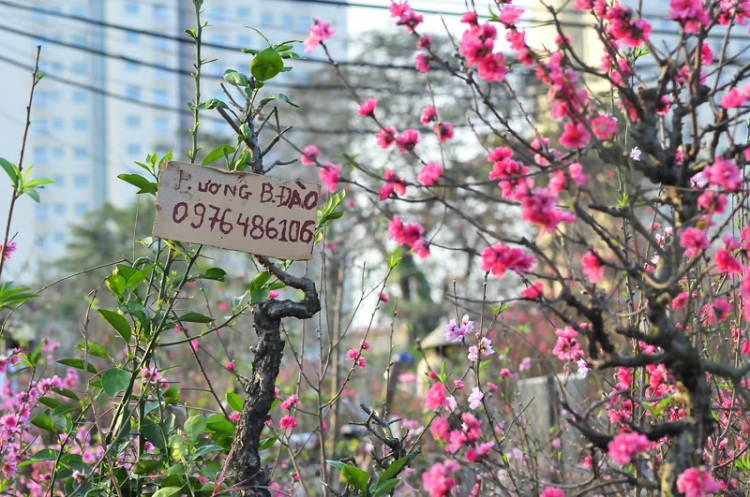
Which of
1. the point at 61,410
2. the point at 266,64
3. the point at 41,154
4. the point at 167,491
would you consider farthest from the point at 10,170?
the point at 41,154

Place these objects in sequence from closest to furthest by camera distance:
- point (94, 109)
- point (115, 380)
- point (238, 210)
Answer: point (115, 380) < point (238, 210) < point (94, 109)

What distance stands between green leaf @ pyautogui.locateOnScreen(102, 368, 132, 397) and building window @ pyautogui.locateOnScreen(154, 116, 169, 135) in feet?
210

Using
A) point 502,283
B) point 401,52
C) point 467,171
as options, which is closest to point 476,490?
point 502,283

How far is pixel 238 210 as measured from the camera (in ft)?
7.65

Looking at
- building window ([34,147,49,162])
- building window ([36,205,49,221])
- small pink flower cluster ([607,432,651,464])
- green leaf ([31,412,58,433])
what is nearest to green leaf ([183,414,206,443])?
green leaf ([31,412,58,433])

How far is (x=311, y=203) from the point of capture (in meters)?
2.38

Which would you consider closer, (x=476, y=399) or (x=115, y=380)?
(x=115, y=380)

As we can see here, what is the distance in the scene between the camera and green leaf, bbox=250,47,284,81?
7.83ft

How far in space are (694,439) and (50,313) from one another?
42.5 feet

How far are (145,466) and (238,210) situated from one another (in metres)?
0.83

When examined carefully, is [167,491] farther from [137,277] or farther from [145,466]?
[137,277]

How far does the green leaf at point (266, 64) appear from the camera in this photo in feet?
7.83

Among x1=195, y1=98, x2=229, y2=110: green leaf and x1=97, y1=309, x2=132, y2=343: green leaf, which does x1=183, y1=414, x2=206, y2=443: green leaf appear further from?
x1=195, y1=98, x2=229, y2=110: green leaf

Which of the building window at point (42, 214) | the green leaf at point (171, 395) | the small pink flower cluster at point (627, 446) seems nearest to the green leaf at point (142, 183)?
the green leaf at point (171, 395)
